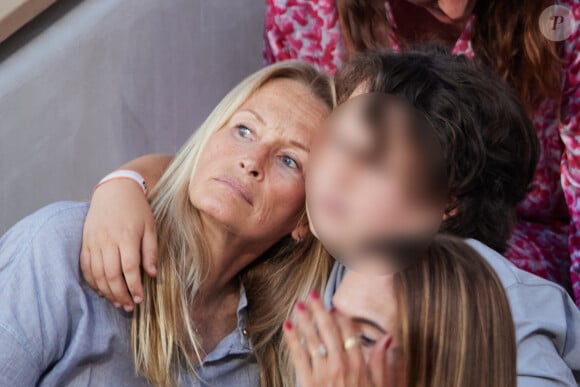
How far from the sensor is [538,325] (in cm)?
49

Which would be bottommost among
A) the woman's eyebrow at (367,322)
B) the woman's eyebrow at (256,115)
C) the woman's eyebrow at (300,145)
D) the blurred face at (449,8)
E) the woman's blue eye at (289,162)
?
the woman's eyebrow at (367,322)

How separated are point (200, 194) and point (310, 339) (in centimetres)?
21

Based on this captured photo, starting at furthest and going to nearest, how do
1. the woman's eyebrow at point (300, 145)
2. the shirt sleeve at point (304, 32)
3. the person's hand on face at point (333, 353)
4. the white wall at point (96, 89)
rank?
the shirt sleeve at point (304, 32)
the white wall at point (96, 89)
the woman's eyebrow at point (300, 145)
the person's hand on face at point (333, 353)

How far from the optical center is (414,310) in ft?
1.44

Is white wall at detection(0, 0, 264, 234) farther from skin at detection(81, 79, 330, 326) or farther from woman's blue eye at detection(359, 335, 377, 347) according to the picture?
woman's blue eye at detection(359, 335, 377, 347)

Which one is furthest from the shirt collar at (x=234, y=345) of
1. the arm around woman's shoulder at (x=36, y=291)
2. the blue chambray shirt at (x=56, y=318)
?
the arm around woman's shoulder at (x=36, y=291)

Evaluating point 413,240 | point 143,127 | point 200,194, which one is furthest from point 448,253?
point 143,127

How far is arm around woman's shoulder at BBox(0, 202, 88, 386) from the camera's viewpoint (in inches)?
24.2

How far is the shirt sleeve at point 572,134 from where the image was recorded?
727mm

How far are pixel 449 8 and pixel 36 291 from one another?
0.35 metres

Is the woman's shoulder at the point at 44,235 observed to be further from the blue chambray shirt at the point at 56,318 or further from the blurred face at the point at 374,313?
the blurred face at the point at 374,313

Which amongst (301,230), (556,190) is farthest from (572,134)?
(301,230)

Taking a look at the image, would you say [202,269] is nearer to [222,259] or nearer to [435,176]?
[222,259]

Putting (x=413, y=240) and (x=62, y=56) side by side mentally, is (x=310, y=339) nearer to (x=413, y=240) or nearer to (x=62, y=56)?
(x=413, y=240)
